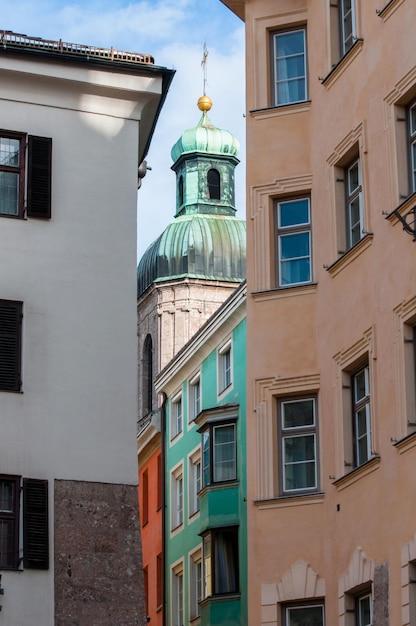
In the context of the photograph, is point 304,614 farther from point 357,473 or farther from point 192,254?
point 192,254

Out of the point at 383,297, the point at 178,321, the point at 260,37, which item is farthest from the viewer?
the point at 178,321

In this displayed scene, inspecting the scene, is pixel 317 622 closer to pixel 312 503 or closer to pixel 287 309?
pixel 312 503

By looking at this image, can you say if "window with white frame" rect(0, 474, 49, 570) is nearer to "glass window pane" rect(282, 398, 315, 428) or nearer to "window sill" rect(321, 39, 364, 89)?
"glass window pane" rect(282, 398, 315, 428)

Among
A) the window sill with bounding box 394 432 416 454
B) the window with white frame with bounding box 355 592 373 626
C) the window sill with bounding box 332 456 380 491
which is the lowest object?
the window with white frame with bounding box 355 592 373 626

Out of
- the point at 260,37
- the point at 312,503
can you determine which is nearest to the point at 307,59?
the point at 260,37

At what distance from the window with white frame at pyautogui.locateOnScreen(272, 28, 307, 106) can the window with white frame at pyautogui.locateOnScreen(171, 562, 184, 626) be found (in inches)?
1093

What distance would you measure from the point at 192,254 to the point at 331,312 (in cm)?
8307

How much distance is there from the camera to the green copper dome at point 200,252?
112 meters

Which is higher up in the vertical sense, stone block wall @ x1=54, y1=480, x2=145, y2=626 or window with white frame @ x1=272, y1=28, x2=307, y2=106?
window with white frame @ x1=272, y1=28, x2=307, y2=106

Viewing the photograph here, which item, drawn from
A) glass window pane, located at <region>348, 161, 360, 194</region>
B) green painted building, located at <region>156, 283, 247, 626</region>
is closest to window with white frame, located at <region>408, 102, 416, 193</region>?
glass window pane, located at <region>348, 161, 360, 194</region>

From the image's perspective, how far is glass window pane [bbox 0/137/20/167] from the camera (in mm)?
30516

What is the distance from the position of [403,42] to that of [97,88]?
604 centimetres

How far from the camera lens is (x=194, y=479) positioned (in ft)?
190

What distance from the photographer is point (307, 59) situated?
3281cm
